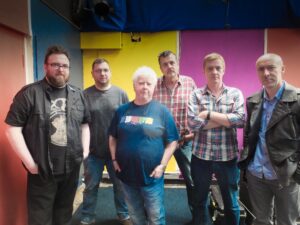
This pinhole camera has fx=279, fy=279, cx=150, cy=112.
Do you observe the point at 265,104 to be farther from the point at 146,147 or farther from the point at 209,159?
the point at 146,147

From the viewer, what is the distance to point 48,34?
2.73m

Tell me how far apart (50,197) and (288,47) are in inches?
136

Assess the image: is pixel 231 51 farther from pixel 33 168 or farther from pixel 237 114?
pixel 33 168

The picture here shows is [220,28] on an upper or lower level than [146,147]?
upper

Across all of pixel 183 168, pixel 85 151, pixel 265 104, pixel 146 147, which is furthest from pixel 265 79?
pixel 85 151

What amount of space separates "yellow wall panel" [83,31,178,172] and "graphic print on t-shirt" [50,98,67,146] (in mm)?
2162

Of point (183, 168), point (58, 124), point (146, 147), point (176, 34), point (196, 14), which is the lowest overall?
point (183, 168)

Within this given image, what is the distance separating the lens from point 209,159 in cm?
200

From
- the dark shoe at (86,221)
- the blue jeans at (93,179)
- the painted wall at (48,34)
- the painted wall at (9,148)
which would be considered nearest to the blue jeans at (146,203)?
the blue jeans at (93,179)

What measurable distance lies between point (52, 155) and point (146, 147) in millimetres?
614

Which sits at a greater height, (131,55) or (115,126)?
(131,55)

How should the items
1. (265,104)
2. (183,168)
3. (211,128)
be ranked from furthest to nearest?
(183,168) → (211,128) → (265,104)

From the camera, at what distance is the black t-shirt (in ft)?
5.95

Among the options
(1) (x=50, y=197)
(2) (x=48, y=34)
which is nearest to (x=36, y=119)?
(1) (x=50, y=197)
